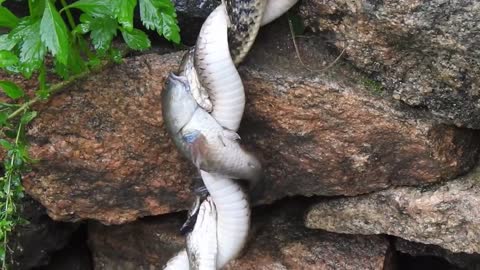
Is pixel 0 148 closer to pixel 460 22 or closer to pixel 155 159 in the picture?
pixel 155 159

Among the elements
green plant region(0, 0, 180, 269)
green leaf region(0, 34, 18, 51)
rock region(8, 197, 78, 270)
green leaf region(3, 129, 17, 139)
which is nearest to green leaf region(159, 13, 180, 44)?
green plant region(0, 0, 180, 269)

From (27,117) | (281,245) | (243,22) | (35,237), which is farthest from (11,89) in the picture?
(281,245)

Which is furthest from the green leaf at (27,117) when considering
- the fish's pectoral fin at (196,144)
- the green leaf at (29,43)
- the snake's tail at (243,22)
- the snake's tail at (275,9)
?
the snake's tail at (275,9)

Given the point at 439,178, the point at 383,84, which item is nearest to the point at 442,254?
the point at 439,178

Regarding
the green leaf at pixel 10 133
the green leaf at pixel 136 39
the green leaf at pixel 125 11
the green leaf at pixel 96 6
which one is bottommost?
the green leaf at pixel 10 133

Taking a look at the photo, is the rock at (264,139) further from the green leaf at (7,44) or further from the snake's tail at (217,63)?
the green leaf at (7,44)

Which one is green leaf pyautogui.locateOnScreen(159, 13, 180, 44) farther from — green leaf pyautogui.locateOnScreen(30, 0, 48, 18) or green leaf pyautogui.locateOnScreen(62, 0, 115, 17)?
green leaf pyautogui.locateOnScreen(30, 0, 48, 18)
